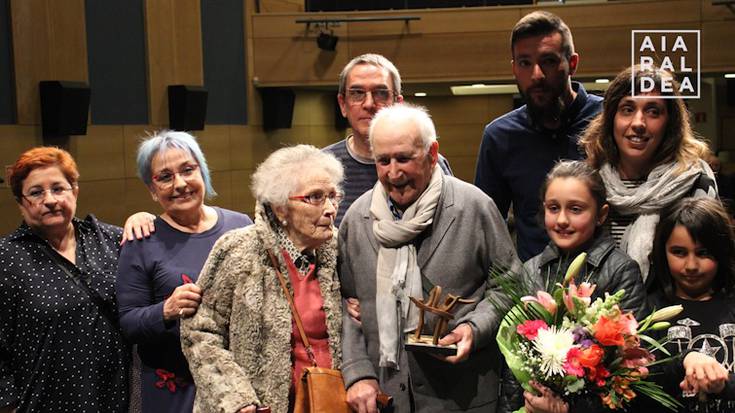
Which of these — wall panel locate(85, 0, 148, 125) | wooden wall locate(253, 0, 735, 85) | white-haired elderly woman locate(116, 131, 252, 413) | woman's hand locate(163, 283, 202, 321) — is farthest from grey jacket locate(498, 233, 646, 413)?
wooden wall locate(253, 0, 735, 85)

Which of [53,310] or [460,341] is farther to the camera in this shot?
[53,310]

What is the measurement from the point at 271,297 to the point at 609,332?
925 mm

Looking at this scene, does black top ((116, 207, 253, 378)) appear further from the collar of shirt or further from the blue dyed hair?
the collar of shirt

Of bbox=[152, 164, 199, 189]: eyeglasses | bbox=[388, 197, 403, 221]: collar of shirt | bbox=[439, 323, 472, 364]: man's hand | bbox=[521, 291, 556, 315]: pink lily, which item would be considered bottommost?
bbox=[439, 323, 472, 364]: man's hand

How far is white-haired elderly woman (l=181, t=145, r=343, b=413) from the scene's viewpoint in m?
2.32

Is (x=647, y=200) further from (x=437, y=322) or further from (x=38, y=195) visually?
(x=38, y=195)

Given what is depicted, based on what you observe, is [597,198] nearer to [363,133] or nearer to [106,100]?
[363,133]

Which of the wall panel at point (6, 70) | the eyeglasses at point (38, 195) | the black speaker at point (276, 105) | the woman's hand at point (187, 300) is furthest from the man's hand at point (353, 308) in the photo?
the black speaker at point (276, 105)

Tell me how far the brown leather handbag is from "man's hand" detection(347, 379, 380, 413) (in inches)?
1.0

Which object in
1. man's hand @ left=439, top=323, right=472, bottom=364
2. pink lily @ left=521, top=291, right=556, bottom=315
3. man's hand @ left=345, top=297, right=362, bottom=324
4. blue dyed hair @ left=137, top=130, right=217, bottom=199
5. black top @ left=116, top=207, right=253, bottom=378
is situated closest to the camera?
pink lily @ left=521, top=291, right=556, bottom=315

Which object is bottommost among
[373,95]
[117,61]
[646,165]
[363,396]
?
[363,396]

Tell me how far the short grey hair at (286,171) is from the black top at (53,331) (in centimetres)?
84

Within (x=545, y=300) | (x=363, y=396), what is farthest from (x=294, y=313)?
(x=545, y=300)

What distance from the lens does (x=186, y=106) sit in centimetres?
652
